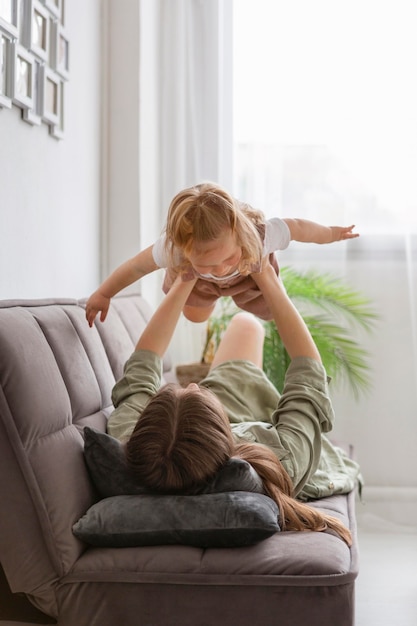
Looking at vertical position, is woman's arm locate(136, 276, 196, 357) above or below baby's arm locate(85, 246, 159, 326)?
below

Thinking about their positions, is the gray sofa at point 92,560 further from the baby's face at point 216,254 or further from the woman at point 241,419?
the baby's face at point 216,254

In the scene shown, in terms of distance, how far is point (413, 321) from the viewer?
12.3 feet

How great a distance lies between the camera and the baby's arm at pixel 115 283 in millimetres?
2279

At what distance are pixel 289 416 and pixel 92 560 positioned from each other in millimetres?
653

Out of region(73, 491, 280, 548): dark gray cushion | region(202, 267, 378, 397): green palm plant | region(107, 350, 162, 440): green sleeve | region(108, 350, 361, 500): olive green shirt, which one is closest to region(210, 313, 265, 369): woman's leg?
region(108, 350, 361, 500): olive green shirt

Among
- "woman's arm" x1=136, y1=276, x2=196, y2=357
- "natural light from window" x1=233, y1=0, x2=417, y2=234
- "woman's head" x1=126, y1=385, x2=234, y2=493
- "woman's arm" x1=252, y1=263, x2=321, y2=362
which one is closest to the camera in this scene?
"woman's head" x1=126, y1=385, x2=234, y2=493

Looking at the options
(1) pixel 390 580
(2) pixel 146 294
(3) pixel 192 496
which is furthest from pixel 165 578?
(2) pixel 146 294

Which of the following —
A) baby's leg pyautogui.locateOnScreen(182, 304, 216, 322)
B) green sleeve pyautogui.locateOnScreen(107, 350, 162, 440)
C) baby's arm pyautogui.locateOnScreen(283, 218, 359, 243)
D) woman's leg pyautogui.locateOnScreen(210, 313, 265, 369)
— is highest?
baby's arm pyautogui.locateOnScreen(283, 218, 359, 243)

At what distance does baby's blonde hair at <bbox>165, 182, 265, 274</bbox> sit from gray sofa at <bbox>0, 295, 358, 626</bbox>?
0.46 metres

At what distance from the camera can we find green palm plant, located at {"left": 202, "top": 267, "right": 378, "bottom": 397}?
3488 mm

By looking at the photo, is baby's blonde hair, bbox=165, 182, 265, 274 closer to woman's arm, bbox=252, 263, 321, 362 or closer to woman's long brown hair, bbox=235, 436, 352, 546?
woman's arm, bbox=252, 263, 321, 362

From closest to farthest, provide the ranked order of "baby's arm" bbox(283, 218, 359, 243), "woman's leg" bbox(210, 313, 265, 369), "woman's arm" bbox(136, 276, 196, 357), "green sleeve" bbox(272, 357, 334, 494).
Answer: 1. "green sleeve" bbox(272, 357, 334, 494)
2. "woman's arm" bbox(136, 276, 196, 357)
3. "baby's arm" bbox(283, 218, 359, 243)
4. "woman's leg" bbox(210, 313, 265, 369)

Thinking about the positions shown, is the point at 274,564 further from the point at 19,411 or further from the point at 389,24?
the point at 389,24

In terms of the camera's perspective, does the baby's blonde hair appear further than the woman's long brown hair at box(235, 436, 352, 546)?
Yes
